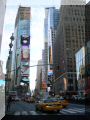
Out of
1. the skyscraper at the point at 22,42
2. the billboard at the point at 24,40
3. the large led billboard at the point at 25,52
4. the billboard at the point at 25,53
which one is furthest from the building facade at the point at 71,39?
the billboard at the point at 25,53

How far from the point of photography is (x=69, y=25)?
2862 inches

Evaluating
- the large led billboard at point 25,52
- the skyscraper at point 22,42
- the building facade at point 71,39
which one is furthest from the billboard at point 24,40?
the building facade at point 71,39

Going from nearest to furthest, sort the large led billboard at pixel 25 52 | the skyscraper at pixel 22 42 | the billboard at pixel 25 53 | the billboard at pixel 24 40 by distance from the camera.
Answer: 1. the billboard at pixel 24 40
2. the skyscraper at pixel 22 42
3. the large led billboard at pixel 25 52
4. the billboard at pixel 25 53

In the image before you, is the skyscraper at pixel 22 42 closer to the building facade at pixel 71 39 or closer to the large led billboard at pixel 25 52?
the large led billboard at pixel 25 52

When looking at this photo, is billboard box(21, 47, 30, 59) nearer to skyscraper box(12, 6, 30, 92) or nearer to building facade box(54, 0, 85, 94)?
skyscraper box(12, 6, 30, 92)

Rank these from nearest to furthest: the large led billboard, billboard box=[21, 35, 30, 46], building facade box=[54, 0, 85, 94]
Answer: building facade box=[54, 0, 85, 94], billboard box=[21, 35, 30, 46], the large led billboard

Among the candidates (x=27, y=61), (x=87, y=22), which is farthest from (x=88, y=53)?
(x=27, y=61)

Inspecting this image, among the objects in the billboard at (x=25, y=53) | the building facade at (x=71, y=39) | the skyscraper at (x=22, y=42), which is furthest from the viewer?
the billboard at (x=25, y=53)

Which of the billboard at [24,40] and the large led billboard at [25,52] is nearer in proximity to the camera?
the billboard at [24,40]

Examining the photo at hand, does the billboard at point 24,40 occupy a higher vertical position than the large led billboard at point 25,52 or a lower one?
higher

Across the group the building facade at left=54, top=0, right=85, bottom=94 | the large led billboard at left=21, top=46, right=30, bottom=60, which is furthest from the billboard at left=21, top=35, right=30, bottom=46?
the building facade at left=54, top=0, right=85, bottom=94

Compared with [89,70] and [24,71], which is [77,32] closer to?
[89,70]

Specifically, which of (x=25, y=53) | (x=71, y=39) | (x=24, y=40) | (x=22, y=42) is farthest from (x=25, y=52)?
(x=71, y=39)

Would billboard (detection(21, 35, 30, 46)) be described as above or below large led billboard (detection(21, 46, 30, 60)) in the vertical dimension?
above
